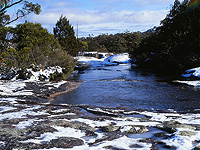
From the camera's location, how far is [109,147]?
4.77 meters

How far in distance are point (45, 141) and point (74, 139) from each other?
687 mm

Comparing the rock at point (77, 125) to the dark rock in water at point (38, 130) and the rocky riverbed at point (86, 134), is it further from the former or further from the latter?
the dark rock in water at point (38, 130)

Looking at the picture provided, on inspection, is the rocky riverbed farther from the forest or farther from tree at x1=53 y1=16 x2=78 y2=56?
tree at x1=53 y1=16 x2=78 y2=56

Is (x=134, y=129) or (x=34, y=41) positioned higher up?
(x=34, y=41)

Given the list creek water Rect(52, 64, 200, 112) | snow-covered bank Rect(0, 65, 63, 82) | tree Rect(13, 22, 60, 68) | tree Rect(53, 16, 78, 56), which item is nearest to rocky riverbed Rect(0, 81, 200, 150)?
creek water Rect(52, 64, 200, 112)

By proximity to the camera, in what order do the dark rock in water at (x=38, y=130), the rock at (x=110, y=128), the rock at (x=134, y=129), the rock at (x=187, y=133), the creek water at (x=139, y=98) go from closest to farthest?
1. the rock at (x=187, y=133)
2. the dark rock in water at (x=38, y=130)
3. the rock at (x=134, y=129)
4. the rock at (x=110, y=128)
5. the creek water at (x=139, y=98)

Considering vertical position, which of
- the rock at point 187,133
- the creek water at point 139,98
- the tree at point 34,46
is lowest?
the creek water at point 139,98

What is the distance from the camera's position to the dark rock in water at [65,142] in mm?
4835

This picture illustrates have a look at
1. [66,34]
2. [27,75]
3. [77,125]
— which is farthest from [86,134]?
[66,34]

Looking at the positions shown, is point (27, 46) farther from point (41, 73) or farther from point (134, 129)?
point (134, 129)

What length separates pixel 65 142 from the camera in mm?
5012

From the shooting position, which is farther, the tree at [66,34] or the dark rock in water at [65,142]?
the tree at [66,34]

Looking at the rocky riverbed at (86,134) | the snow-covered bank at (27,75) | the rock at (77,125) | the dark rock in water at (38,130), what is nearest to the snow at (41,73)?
the snow-covered bank at (27,75)

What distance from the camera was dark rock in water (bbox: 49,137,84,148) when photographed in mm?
4835
